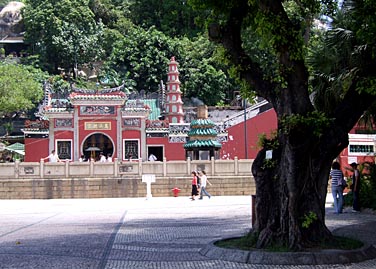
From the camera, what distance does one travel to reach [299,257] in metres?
8.71

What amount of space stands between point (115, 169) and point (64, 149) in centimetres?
945

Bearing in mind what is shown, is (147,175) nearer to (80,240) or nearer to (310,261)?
(80,240)

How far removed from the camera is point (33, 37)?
6125 centimetres

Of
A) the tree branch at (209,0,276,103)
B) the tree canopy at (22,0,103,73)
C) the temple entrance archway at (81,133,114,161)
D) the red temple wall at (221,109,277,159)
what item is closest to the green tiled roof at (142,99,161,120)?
the temple entrance archway at (81,133,114,161)

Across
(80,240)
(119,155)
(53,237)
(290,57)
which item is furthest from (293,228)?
(119,155)

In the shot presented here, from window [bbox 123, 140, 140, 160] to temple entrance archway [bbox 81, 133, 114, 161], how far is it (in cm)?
90

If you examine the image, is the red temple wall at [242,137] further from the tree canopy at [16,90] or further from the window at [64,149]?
the tree canopy at [16,90]

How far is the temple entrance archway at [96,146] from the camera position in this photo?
3766 centimetres

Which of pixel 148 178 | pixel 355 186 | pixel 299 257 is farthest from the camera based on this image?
pixel 148 178

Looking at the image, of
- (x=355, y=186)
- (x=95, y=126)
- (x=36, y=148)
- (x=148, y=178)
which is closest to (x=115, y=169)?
(x=148, y=178)

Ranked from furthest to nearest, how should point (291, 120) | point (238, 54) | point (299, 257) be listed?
point (238, 54), point (291, 120), point (299, 257)

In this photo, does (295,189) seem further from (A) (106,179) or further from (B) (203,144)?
(B) (203,144)

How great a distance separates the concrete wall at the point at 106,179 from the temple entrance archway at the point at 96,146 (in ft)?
28.2

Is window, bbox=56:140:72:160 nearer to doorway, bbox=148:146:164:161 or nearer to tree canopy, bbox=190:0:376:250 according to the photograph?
doorway, bbox=148:146:164:161
